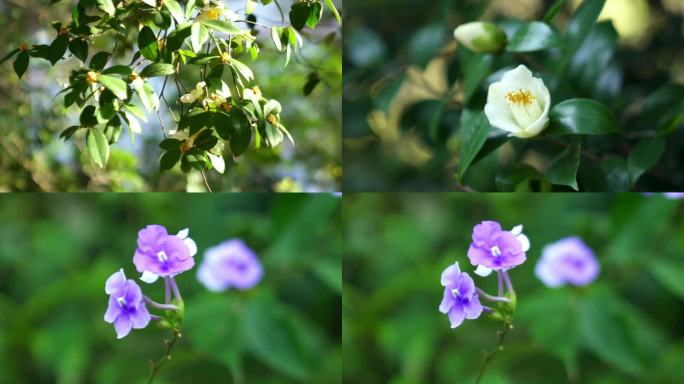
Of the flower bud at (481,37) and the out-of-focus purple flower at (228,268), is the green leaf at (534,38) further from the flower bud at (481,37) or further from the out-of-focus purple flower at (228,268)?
the out-of-focus purple flower at (228,268)

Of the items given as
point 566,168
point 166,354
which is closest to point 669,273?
point 566,168

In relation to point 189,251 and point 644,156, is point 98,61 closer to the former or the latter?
point 189,251

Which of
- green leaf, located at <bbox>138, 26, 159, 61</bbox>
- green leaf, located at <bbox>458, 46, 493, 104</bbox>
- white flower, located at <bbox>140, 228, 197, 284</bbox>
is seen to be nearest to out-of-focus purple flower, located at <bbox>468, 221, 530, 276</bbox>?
green leaf, located at <bbox>458, 46, 493, 104</bbox>

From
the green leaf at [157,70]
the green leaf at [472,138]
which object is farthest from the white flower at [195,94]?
the green leaf at [472,138]

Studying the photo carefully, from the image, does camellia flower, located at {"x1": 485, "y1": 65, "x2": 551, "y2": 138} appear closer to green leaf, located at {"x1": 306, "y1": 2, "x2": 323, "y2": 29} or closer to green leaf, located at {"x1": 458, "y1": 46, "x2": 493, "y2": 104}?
green leaf, located at {"x1": 458, "y1": 46, "x2": 493, "y2": 104}

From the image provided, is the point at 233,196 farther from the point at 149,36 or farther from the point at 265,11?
the point at 149,36

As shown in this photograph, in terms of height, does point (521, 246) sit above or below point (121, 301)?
above

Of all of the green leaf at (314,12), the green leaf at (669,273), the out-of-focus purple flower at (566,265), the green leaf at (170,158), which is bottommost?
the green leaf at (669,273)
